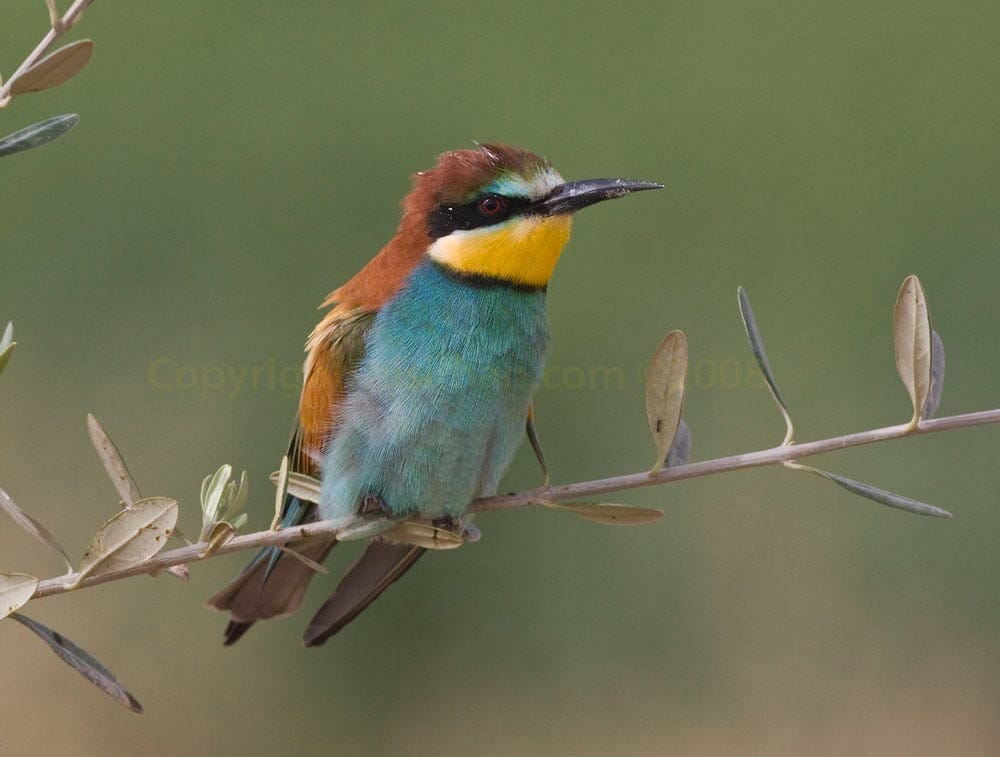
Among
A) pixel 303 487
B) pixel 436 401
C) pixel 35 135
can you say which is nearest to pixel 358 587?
pixel 436 401

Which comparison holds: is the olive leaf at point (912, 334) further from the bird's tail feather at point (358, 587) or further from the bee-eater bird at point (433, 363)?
the bird's tail feather at point (358, 587)

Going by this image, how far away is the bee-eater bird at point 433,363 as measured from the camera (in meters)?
1.66

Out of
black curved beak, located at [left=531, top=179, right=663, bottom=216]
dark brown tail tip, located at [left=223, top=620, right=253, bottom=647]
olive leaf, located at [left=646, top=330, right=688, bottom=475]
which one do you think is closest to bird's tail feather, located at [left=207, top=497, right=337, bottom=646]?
dark brown tail tip, located at [left=223, top=620, right=253, bottom=647]

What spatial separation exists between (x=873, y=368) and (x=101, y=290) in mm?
1544

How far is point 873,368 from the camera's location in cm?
256

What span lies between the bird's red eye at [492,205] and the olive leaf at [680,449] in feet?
2.02

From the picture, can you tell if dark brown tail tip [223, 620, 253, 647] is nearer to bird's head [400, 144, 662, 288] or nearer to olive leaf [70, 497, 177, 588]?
bird's head [400, 144, 662, 288]

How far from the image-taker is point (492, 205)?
1.73 meters

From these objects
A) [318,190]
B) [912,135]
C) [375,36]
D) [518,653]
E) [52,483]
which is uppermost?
[375,36]

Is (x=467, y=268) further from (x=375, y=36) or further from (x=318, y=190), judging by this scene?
(x=375, y=36)

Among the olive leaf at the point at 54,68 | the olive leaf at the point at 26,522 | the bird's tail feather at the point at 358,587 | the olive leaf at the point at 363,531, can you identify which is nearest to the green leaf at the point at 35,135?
the olive leaf at the point at 54,68

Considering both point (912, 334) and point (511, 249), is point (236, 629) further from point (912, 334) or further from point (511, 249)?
point (912, 334)

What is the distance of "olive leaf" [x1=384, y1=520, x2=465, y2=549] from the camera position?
44.7 inches

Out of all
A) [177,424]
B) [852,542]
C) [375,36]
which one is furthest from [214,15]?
[852,542]
